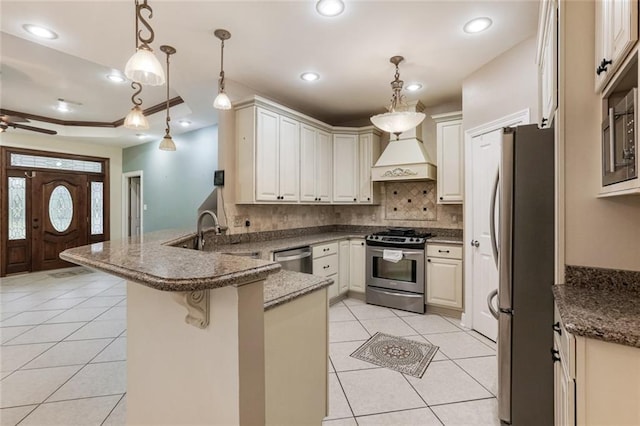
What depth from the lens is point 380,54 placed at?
9.13ft

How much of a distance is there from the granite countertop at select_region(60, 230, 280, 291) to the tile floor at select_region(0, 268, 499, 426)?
1.32 meters

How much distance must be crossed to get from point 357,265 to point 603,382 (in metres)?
3.31

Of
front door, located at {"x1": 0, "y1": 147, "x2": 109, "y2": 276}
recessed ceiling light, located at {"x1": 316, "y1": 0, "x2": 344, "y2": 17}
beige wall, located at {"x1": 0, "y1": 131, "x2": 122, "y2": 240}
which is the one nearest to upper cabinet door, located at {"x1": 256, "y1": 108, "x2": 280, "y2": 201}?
recessed ceiling light, located at {"x1": 316, "y1": 0, "x2": 344, "y2": 17}

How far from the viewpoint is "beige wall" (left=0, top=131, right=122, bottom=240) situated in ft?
18.1

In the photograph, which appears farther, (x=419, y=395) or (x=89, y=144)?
(x=89, y=144)

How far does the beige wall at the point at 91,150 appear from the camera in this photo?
5.52 metres

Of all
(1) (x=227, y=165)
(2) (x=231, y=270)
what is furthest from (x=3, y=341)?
(2) (x=231, y=270)

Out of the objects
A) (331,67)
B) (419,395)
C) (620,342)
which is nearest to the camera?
(620,342)

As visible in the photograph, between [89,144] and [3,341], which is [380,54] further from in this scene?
[89,144]

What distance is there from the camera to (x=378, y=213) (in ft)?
15.4

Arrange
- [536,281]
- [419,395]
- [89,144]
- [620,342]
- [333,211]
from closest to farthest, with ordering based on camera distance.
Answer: [620,342]
[536,281]
[419,395]
[333,211]
[89,144]

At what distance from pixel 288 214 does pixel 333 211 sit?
1.14 metres

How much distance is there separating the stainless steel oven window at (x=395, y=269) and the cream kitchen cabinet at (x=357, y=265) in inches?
8.8

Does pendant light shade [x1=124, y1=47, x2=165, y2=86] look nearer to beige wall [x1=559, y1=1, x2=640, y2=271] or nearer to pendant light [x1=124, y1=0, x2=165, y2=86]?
pendant light [x1=124, y1=0, x2=165, y2=86]
